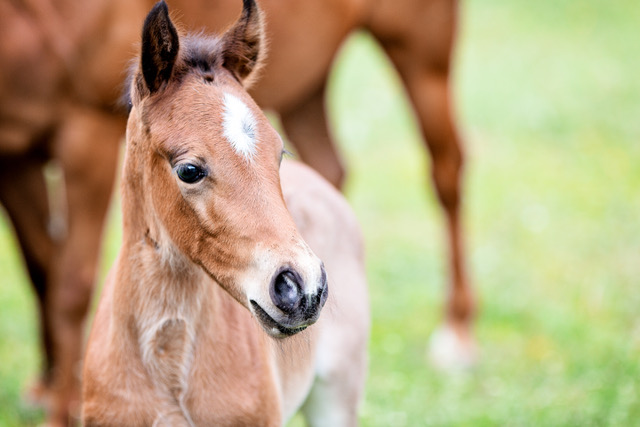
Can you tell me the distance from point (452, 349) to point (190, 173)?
3.21 m

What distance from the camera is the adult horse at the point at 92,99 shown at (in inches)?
155

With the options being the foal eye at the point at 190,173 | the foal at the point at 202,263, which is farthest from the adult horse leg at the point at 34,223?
the foal eye at the point at 190,173

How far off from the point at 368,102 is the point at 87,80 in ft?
23.3

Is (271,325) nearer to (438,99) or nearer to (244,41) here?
(244,41)

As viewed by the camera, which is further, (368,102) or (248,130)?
(368,102)

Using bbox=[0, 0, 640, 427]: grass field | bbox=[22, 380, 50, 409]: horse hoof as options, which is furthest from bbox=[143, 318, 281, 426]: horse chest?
bbox=[22, 380, 50, 409]: horse hoof

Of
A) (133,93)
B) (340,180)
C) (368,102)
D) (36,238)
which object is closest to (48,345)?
(36,238)

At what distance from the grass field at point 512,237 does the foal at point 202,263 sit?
5.57 ft

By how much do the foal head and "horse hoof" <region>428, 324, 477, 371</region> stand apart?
2906mm

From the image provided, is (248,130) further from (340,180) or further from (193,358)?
(340,180)

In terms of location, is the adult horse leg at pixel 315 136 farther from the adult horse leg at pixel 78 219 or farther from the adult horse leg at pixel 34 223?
the adult horse leg at pixel 34 223

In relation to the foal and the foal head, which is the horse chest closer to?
the foal

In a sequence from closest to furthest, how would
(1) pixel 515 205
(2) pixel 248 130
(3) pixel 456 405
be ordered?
(2) pixel 248 130, (3) pixel 456 405, (1) pixel 515 205

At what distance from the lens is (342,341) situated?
3229 mm
